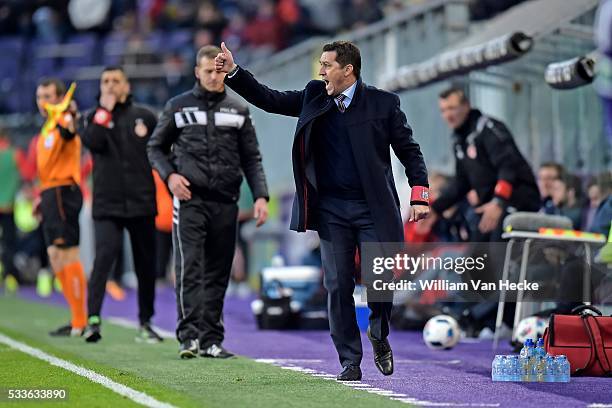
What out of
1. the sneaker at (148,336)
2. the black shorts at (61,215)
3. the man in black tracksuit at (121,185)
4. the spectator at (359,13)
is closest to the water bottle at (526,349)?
the sneaker at (148,336)

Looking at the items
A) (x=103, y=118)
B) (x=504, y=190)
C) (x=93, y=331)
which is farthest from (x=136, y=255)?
(x=504, y=190)

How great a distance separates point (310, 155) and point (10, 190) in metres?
14.0

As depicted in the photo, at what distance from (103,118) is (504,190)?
10.8ft

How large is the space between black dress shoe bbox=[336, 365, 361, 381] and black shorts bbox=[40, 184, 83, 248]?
15.9 ft

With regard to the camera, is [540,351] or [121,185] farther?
[121,185]

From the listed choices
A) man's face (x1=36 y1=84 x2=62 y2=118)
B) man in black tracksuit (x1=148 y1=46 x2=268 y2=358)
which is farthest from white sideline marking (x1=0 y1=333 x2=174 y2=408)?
man's face (x1=36 y1=84 x2=62 y2=118)

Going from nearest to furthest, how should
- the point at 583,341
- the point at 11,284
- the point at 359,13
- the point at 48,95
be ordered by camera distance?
the point at 583,341, the point at 48,95, the point at 11,284, the point at 359,13

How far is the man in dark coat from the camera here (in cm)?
932

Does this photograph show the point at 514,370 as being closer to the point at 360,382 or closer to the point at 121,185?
the point at 360,382

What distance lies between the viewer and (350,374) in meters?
9.28

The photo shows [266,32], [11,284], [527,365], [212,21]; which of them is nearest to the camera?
[527,365]

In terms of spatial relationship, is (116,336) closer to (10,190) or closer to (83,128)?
(83,128)

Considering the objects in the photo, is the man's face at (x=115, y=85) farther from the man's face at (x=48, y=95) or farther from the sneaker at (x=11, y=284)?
the sneaker at (x=11, y=284)

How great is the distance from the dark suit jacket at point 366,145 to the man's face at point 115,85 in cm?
372
